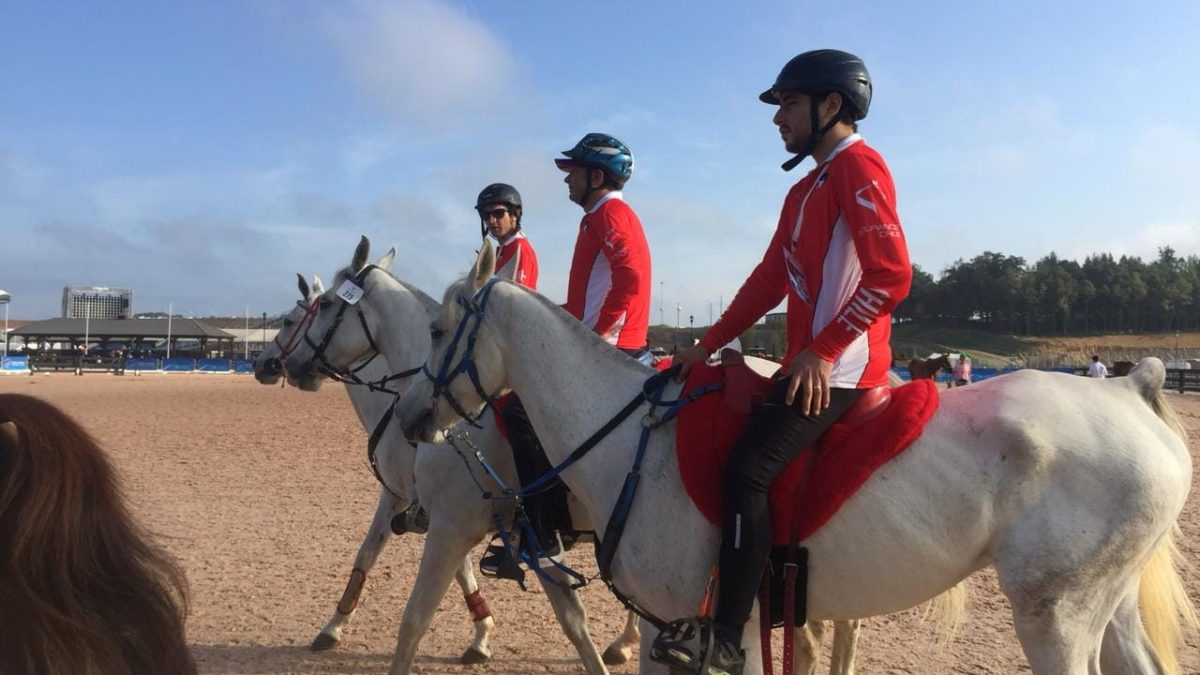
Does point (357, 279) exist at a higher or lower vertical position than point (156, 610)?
higher

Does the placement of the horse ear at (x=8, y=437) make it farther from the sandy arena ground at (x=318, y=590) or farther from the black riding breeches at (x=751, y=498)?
the black riding breeches at (x=751, y=498)

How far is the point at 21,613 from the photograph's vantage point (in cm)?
155

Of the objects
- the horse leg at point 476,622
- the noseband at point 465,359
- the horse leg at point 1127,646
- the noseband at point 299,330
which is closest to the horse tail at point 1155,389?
the horse leg at point 1127,646

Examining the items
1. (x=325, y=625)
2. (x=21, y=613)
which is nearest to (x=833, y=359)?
(x=21, y=613)

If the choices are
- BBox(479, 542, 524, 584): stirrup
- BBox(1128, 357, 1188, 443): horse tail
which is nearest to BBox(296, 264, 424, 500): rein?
BBox(479, 542, 524, 584): stirrup

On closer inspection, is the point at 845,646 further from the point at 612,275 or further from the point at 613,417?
the point at 612,275

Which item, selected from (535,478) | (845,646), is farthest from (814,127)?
(845,646)

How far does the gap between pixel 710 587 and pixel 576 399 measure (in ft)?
3.53

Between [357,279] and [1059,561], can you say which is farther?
[357,279]

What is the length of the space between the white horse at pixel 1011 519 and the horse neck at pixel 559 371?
0.25 meters

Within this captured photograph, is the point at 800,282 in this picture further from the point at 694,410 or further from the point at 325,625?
the point at 325,625

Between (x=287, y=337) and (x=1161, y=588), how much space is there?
6.27m

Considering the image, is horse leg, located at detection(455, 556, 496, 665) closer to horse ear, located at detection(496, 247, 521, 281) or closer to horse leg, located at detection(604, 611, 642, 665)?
horse leg, located at detection(604, 611, 642, 665)

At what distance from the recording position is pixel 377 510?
643cm
